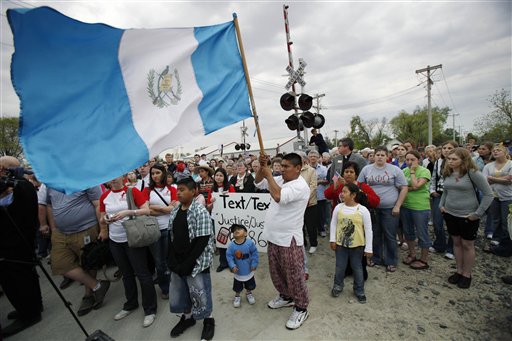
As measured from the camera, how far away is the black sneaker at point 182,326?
307cm

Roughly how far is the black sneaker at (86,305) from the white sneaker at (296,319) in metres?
2.91

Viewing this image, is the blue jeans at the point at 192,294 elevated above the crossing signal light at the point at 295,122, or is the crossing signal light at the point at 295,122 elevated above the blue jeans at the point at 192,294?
the crossing signal light at the point at 295,122

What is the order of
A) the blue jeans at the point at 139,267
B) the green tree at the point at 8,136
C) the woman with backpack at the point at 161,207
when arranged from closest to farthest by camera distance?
the blue jeans at the point at 139,267
the woman with backpack at the point at 161,207
the green tree at the point at 8,136

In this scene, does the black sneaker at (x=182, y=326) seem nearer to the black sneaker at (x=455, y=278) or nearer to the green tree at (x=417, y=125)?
the black sneaker at (x=455, y=278)

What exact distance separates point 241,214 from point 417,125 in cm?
6148

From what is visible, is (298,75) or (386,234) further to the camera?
(298,75)

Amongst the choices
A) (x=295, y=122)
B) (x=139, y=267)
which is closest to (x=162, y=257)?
(x=139, y=267)

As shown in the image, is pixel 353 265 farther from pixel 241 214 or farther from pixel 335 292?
pixel 241 214

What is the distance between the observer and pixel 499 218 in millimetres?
5215

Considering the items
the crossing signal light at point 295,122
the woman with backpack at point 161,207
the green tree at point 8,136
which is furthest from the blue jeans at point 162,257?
the green tree at point 8,136

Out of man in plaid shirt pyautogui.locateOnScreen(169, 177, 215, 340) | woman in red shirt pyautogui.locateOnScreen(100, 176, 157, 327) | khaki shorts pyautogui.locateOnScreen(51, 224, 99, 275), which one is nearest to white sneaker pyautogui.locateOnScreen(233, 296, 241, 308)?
man in plaid shirt pyautogui.locateOnScreen(169, 177, 215, 340)

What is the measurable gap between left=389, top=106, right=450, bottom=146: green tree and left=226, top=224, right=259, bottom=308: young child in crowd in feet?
193

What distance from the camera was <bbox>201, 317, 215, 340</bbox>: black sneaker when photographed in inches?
116

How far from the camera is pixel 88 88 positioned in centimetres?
229
